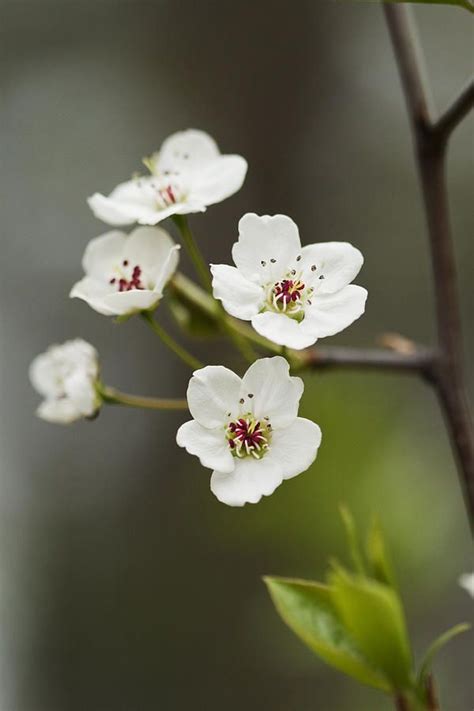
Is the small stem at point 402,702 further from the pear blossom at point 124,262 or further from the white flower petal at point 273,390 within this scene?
the pear blossom at point 124,262

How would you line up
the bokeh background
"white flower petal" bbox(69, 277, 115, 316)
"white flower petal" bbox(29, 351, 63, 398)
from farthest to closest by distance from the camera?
the bokeh background < "white flower petal" bbox(29, 351, 63, 398) < "white flower petal" bbox(69, 277, 115, 316)

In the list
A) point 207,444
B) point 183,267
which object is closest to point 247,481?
point 207,444

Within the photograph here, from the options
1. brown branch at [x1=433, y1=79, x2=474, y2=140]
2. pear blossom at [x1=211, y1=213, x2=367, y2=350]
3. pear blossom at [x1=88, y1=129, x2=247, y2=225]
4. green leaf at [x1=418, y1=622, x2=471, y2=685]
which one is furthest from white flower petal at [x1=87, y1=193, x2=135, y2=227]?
green leaf at [x1=418, y1=622, x2=471, y2=685]

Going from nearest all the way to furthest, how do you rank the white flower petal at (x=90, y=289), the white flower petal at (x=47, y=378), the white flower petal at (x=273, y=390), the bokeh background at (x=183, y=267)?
the white flower petal at (x=273, y=390) → the white flower petal at (x=90, y=289) → the white flower petal at (x=47, y=378) → the bokeh background at (x=183, y=267)

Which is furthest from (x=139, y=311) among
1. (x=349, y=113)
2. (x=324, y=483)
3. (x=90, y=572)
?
(x=349, y=113)

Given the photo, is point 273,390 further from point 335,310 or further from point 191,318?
point 191,318

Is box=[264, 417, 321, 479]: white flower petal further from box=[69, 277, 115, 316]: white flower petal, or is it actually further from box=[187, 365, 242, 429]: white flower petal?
box=[69, 277, 115, 316]: white flower petal

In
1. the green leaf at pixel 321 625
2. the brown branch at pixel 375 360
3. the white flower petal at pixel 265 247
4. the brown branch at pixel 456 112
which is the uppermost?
the brown branch at pixel 456 112

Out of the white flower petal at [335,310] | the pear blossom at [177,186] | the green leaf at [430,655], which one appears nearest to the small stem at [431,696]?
the green leaf at [430,655]
